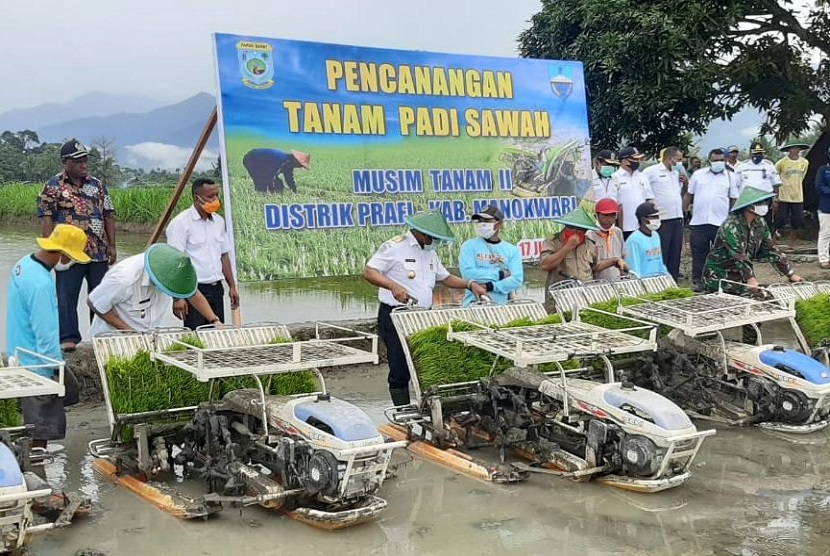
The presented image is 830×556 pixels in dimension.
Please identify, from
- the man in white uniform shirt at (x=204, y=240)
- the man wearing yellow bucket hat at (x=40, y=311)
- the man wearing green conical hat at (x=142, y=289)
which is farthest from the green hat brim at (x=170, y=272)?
the man in white uniform shirt at (x=204, y=240)

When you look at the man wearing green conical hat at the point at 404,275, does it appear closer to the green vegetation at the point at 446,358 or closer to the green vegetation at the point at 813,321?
the green vegetation at the point at 446,358

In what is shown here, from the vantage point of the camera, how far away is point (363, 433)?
4500mm

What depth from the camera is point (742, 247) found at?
24.2 feet

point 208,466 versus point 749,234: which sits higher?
point 749,234

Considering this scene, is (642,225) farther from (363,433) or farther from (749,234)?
(363,433)

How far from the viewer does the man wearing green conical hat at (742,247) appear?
7348 mm

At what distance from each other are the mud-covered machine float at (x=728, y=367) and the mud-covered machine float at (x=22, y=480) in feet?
12.2

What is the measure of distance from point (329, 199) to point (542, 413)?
3586 mm

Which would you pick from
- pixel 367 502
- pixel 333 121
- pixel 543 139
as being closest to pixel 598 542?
pixel 367 502

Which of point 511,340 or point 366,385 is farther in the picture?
point 366,385

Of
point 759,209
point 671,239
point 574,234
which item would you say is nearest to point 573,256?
point 574,234

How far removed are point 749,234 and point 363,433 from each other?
14.3 feet

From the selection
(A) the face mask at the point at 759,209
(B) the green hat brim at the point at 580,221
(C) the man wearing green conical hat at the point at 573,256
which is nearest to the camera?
(B) the green hat brim at the point at 580,221

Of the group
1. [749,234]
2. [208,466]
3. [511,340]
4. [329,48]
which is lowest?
[208,466]
